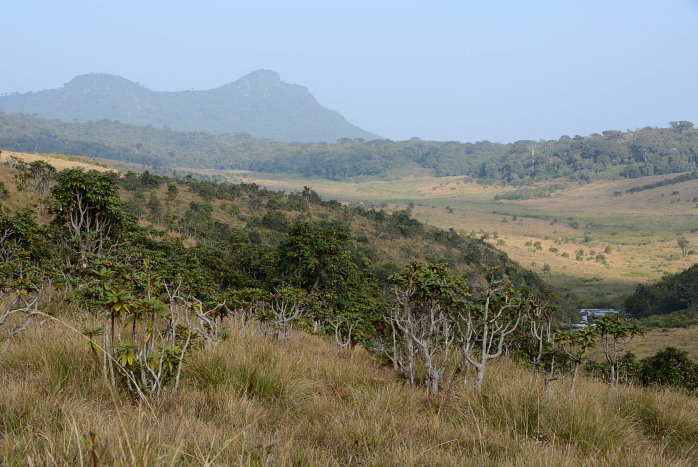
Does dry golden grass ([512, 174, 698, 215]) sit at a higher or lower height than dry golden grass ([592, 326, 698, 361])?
higher

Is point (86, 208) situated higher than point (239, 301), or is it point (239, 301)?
point (86, 208)

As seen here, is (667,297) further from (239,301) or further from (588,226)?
(588,226)

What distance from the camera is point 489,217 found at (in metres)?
105

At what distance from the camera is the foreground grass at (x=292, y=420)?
2.46 m

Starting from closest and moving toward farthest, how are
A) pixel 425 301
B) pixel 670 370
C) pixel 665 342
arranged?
pixel 425 301 < pixel 670 370 < pixel 665 342

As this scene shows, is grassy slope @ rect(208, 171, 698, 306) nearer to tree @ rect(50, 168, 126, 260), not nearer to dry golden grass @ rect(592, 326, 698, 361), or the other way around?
dry golden grass @ rect(592, 326, 698, 361)

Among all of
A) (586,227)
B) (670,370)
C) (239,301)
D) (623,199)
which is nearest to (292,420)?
(239,301)

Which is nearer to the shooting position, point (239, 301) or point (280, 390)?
point (280, 390)

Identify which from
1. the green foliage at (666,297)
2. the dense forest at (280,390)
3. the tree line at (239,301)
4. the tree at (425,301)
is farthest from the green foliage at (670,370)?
the green foliage at (666,297)

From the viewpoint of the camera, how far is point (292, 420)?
3.48 metres

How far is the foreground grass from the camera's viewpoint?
2.46 metres

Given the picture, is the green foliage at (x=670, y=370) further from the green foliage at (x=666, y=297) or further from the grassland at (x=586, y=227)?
the green foliage at (x=666, y=297)

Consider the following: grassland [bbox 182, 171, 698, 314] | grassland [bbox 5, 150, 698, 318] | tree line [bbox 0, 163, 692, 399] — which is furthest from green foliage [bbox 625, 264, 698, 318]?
tree line [bbox 0, 163, 692, 399]

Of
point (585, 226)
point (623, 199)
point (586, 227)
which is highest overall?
point (623, 199)
